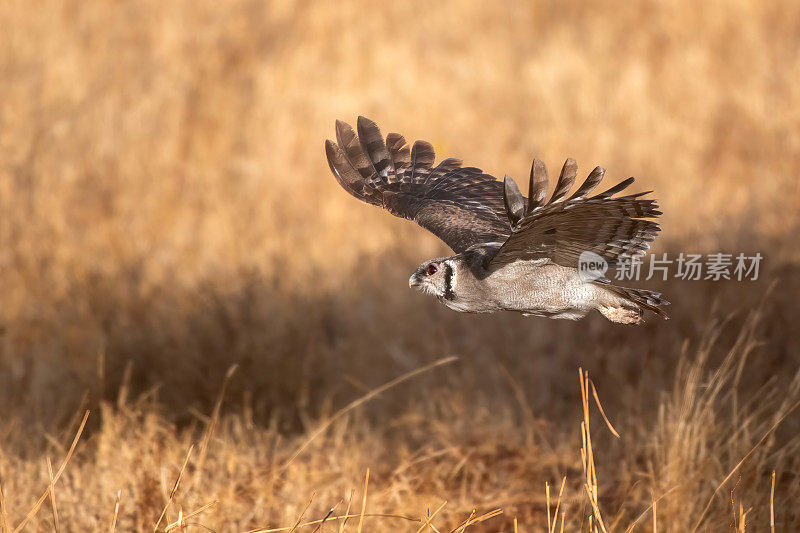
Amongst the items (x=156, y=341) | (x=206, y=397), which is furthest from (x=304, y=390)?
(x=156, y=341)

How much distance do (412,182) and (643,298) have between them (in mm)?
1650

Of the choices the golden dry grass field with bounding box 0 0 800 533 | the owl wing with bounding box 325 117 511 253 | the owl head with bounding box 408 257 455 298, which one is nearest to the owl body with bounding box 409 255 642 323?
the owl head with bounding box 408 257 455 298

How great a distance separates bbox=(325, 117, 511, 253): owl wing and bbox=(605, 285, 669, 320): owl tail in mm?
853

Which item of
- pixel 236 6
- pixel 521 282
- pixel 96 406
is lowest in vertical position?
pixel 96 406

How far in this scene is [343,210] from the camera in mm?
9359

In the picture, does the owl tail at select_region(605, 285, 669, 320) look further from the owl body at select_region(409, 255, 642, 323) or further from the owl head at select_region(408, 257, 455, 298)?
the owl head at select_region(408, 257, 455, 298)

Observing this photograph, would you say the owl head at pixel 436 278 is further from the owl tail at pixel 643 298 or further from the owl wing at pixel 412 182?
the owl wing at pixel 412 182

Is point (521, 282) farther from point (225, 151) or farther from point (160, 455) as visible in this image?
point (225, 151)

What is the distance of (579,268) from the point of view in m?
2.23

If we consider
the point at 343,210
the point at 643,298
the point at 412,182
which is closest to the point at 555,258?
the point at 643,298

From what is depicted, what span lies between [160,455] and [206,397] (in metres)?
3.40

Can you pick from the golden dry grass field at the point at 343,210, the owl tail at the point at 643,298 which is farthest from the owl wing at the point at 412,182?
the golden dry grass field at the point at 343,210

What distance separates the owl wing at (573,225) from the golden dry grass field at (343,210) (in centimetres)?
357

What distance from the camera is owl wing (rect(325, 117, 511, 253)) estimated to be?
3.15 metres
